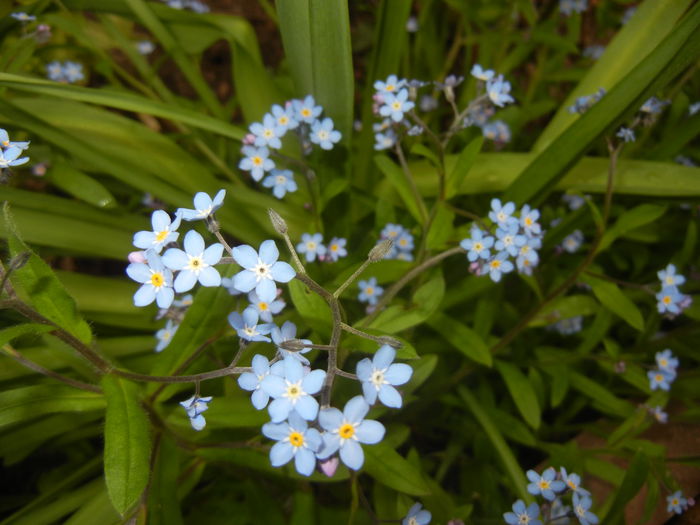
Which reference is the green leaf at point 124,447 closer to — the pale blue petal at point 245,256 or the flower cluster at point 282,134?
the pale blue petal at point 245,256

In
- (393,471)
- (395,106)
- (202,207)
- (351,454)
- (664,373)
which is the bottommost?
(393,471)

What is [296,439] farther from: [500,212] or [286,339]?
[500,212]

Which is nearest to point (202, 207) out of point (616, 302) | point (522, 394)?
point (522, 394)

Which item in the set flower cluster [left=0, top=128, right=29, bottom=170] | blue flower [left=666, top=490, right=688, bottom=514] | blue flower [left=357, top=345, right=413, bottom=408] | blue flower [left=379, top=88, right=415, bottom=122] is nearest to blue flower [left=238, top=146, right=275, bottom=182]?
blue flower [left=379, top=88, right=415, bottom=122]

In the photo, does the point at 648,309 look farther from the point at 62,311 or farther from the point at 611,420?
the point at 62,311

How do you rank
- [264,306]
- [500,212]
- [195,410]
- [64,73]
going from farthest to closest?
[64,73]
[500,212]
[264,306]
[195,410]

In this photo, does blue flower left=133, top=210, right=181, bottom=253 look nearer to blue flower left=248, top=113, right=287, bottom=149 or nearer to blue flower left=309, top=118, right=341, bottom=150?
blue flower left=248, top=113, right=287, bottom=149
